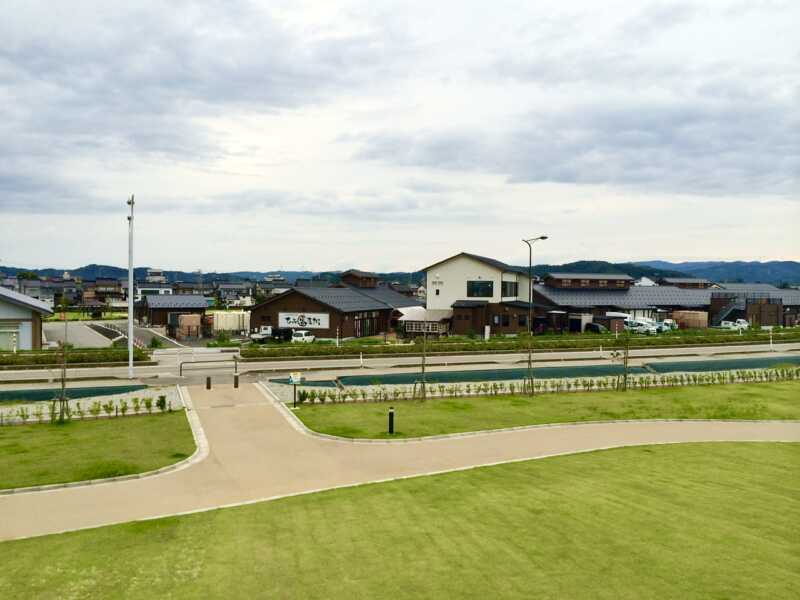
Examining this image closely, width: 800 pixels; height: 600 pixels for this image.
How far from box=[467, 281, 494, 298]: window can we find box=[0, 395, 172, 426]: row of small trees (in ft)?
153

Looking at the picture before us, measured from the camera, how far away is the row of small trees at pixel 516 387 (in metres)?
30.2

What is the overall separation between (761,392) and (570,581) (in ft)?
93.4

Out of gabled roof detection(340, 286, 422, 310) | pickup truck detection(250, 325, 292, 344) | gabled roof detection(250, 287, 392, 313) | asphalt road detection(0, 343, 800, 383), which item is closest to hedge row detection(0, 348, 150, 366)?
asphalt road detection(0, 343, 800, 383)

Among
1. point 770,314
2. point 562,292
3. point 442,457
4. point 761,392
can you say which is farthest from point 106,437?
point 770,314

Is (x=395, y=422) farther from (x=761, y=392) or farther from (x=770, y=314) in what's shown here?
(x=770, y=314)

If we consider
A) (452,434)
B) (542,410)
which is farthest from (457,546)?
(542,410)

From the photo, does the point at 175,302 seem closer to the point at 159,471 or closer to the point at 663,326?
the point at 663,326

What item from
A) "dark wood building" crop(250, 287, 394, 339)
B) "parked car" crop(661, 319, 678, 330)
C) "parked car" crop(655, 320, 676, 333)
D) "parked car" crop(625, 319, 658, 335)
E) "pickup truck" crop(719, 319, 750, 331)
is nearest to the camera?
"dark wood building" crop(250, 287, 394, 339)

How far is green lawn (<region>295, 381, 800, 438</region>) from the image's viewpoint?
2434 cm

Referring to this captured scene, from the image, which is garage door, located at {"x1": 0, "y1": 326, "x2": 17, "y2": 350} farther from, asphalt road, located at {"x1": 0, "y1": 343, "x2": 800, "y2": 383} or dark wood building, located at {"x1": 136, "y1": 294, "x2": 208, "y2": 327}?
dark wood building, located at {"x1": 136, "y1": 294, "x2": 208, "y2": 327}

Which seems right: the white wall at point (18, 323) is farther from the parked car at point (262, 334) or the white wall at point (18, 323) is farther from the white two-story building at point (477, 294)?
the white two-story building at point (477, 294)

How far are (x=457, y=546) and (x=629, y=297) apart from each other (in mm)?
74500

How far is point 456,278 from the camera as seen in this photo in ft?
235

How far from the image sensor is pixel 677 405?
2984 cm
